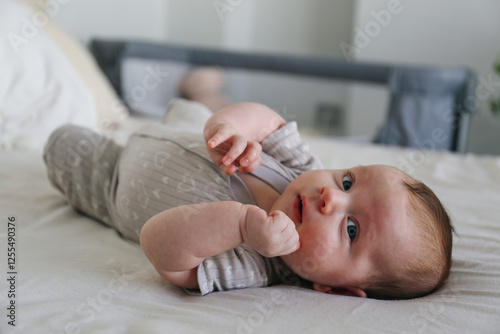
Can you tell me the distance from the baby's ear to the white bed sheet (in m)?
Answer: 0.03

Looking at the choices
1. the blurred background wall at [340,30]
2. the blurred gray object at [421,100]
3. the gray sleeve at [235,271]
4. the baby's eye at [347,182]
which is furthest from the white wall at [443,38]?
the gray sleeve at [235,271]

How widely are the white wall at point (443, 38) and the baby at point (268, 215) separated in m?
1.79

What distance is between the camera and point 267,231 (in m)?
0.69

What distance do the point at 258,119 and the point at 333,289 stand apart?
37 centimetres

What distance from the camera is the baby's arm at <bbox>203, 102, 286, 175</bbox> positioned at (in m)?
0.81

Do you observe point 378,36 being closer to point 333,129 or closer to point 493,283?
point 333,129

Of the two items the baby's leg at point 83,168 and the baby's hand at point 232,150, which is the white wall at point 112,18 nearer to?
the baby's leg at point 83,168

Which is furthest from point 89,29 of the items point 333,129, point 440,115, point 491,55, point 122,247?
point 491,55

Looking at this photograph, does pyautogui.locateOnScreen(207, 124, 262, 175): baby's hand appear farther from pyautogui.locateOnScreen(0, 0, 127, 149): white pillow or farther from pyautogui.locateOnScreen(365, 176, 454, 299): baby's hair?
pyautogui.locateOnScreen(0, 0, 127, 149): white pillow

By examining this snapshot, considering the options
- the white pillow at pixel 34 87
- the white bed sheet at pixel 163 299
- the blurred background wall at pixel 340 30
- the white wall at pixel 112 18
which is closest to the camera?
the white bed sheet at pixel 163 299

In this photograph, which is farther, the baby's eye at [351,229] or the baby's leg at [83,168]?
the baby's leg at [83,168]

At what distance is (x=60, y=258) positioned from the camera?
854mm

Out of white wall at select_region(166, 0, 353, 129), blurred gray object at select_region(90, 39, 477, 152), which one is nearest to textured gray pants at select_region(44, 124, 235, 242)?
blurred gray object at select_region(90, 39, 477, 152)

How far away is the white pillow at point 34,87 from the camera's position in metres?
1.55
